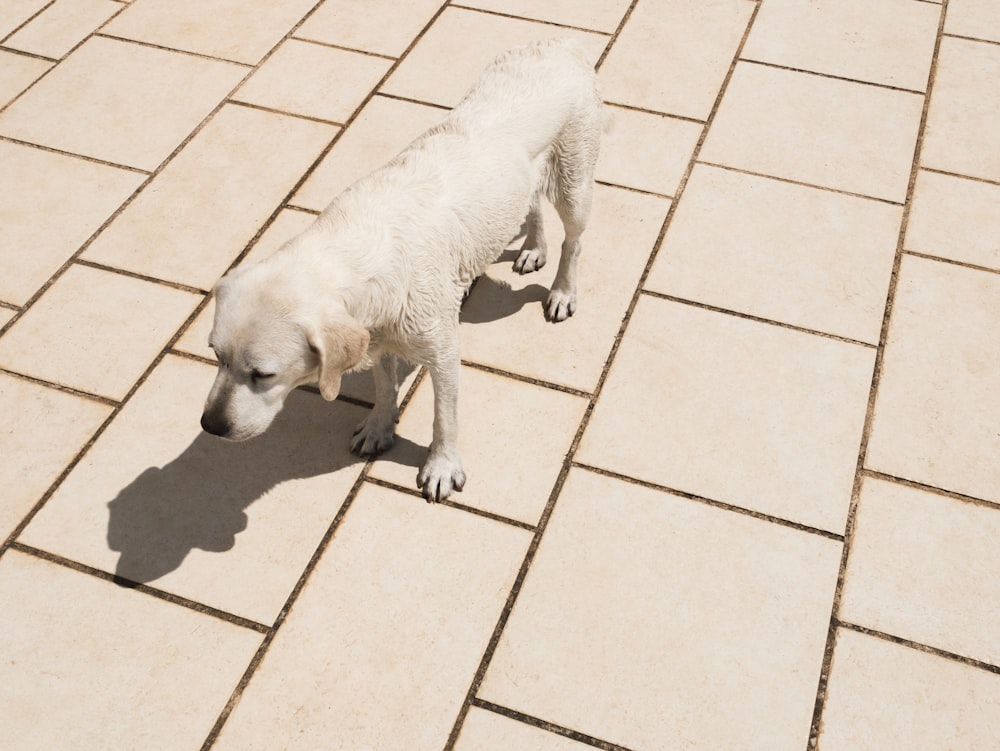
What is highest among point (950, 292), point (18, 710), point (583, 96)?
point (583, 96)

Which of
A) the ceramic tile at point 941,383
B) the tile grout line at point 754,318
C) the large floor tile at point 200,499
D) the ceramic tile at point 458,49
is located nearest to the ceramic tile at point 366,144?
the ceramic tile at point 458,49

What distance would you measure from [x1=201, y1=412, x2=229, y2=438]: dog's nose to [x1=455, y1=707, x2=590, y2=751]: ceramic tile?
1282 millimetres

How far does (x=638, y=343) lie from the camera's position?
14.7ft

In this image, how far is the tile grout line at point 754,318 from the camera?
14.7ft

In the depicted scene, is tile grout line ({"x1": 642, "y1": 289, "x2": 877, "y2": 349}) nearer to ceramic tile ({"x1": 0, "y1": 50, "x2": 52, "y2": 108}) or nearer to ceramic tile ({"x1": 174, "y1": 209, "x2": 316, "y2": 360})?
ceramic tile ({"x1": 174, "y1": 209, "x2": 316, "y2": 360})

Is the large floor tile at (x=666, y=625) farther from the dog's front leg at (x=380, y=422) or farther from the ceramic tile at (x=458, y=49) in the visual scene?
the ceramic tile at (x=458, y=49)

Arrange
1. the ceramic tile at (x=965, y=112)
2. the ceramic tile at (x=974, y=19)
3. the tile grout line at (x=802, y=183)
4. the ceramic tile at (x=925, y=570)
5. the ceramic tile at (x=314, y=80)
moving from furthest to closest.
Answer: the ceramic tile at (x=974, y=19) → the ceramic tile at (x=314, y=80) → the ceramic tile at (x=965, y=112) → the tile grout line at (x=802, y=183) → the ceramic tile at (x=925, y=570)

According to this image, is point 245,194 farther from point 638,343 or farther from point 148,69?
point 638,343

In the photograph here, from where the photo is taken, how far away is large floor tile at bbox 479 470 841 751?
3.33m

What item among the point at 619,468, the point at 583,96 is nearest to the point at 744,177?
the point at 583,96

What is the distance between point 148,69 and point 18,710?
4.03 m

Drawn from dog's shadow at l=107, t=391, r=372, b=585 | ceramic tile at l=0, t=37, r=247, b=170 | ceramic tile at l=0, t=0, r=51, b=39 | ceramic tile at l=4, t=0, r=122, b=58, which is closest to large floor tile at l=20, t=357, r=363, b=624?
dog's shadow at l=107, t=391, r=372, b=585

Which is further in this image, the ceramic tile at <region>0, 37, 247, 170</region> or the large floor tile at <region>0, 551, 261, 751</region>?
the ceramic tile at <region>0, 37, 247, 170</region>

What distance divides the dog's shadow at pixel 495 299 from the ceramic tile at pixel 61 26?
11.0ft
